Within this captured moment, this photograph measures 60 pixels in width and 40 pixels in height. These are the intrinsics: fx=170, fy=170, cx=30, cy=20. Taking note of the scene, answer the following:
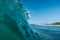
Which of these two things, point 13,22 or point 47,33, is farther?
point 47,33

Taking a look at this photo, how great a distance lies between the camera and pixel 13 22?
6352 mm

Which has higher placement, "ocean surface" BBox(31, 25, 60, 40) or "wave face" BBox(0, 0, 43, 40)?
"ocean surface" BBox(31, 25, 60, 40)

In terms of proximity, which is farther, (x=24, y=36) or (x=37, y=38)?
(x=37, y=38)

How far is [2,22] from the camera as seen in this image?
20.3ft

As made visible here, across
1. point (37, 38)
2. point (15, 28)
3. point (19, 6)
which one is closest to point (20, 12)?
point (19, 6)

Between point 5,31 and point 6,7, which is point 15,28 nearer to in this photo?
point 5,31

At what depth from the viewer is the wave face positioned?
6209 millimetres

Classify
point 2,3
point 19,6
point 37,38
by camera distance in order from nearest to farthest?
point 2,3 < point 19,6 < point 37,38

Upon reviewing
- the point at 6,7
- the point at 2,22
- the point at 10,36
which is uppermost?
the point at 6,7

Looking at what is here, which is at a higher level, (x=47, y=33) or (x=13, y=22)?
Answer: (x=47, y=33)

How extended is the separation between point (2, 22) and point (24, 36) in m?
1.02

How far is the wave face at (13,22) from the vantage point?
621 centimetres

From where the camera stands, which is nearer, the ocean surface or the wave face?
the wave face

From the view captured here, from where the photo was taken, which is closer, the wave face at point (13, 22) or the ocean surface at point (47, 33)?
the wave face at point (13, 22)
